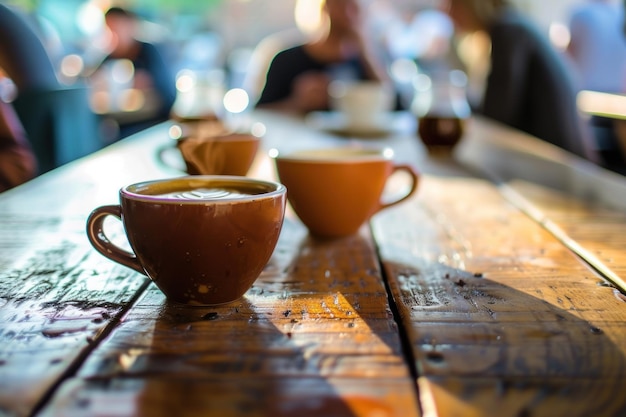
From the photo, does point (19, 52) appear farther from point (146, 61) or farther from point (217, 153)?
point (146, 61)

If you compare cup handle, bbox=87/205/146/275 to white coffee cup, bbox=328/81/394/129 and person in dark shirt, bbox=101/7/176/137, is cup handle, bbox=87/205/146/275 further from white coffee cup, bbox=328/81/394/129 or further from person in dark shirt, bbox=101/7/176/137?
person in dark shirt, bbox=101/7/176/137

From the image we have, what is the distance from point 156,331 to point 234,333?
0.06m

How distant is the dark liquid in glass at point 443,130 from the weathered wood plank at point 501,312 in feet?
2.10

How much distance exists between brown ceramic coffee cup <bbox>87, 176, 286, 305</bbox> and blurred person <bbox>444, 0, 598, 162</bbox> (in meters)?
1.63

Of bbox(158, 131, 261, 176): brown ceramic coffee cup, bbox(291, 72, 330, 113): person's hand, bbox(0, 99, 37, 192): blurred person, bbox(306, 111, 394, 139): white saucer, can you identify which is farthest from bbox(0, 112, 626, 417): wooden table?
bbox(291, 72, 330, 113): person's hand

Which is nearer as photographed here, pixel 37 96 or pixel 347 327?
pixel 347 327

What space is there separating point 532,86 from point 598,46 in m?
2.56

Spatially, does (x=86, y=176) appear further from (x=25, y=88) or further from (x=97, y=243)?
(x=25, y=88)

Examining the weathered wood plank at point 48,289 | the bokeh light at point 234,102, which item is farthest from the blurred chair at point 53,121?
the weathered wood plank at point 48,289

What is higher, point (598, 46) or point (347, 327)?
point (347, 327)

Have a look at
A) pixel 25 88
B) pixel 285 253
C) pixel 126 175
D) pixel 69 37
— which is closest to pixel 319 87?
pixel 25 88

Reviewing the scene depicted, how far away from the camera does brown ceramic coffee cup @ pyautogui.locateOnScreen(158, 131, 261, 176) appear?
78cm

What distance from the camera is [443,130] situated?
1403mm

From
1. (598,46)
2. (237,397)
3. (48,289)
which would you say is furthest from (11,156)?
(598,46)
